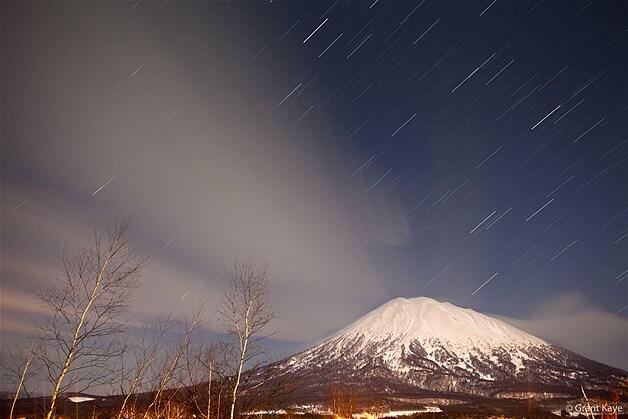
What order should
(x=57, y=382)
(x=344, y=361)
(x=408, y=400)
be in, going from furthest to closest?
(x=344, y=361), (x=408, y=400), (x=57, y=382)

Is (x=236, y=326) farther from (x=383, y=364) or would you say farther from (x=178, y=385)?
(x=383, y=364)

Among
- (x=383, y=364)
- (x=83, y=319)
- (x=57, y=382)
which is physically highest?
(x=383, y=364)

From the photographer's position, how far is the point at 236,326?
19.4 m

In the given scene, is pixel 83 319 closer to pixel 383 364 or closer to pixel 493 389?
pixel 493 389

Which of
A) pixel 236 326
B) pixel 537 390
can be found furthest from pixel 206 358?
pixel 537 390

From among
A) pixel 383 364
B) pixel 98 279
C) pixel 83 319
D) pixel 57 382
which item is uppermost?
pixel 383 364

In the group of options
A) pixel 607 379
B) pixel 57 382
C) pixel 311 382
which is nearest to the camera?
pixel 57 382

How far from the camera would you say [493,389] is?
167 m

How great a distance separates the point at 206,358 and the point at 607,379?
683 feet

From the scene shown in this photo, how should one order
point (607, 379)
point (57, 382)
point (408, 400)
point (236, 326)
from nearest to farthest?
point (57, 382) → point (236, 326) → point (408, 400) → point (607, 379)

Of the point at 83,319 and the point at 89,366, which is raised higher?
the point at 83,319

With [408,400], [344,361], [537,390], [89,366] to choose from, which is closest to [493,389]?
[537,390]

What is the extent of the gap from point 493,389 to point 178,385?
171202 millimetres

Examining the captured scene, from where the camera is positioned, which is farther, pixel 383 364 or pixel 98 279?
pixel 383 364
